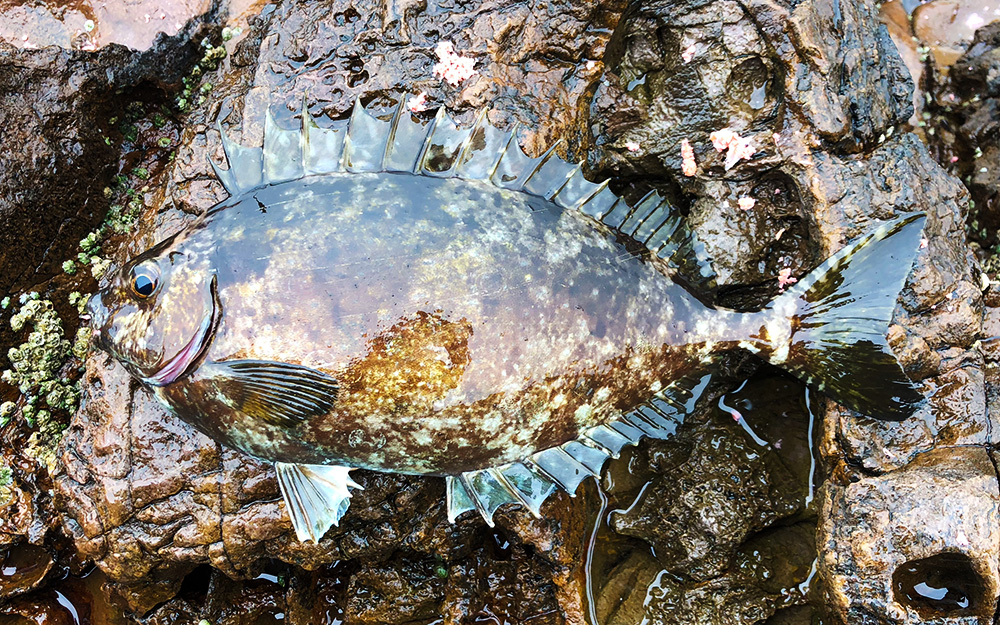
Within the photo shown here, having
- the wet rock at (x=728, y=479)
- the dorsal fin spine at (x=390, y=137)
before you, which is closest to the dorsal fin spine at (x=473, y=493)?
the wet rock at (x=728, y=479)

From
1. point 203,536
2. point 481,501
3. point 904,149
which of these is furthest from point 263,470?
point 904,149

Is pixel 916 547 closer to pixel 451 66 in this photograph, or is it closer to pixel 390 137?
pixel 390 137

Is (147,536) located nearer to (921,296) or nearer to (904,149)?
(921,296)

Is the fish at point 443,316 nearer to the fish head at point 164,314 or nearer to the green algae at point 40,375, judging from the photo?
the fish head at point 164,314

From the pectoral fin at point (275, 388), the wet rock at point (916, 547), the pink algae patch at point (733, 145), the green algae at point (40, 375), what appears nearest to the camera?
the pectoral fin at point (275, 388)

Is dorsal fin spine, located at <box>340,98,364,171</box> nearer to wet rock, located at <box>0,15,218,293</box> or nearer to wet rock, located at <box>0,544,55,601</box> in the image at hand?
wet rock, located at <box>0,15,218,293</box>

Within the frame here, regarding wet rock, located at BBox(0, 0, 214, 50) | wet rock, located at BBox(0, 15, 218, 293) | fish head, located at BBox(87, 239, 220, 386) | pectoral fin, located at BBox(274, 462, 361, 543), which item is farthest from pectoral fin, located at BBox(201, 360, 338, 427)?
wet rock, located at BBox(0, 0, 214, 50)
